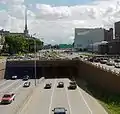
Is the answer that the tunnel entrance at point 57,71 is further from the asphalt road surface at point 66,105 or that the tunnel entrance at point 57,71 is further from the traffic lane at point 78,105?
the traffic lane at point 78,105

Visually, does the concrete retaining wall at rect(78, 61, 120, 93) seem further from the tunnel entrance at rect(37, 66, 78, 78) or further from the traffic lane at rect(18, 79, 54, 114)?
the tunnel entrance at rect(37, 66, 78, 78)

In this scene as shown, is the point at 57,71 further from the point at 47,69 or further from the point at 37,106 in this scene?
the point at 37,106

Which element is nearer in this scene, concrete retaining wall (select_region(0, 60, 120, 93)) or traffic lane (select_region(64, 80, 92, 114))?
traffic lane (select_region(64, 80, 92, 114))

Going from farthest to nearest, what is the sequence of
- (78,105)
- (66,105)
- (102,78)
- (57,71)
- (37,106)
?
(57,71) → (102,78) → (66,105) → (78,105) → (37,106)

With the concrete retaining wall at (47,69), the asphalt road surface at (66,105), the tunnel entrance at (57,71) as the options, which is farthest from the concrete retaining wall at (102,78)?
the tunnel entrance at (57,71)

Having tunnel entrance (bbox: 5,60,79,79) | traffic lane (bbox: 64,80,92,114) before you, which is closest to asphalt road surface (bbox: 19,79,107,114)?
traffic lane (bbox: 64,80,92,114)

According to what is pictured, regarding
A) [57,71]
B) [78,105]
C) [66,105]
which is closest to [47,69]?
[57,71]

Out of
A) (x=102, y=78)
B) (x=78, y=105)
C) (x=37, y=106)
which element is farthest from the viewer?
(x=102, y=78)

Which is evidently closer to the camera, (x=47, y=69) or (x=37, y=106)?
(x=37, y=106)

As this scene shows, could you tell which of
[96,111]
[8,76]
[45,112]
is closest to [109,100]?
[96,111]

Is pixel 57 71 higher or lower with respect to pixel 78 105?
lower

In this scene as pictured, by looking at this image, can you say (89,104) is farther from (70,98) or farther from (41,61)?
(41,61)

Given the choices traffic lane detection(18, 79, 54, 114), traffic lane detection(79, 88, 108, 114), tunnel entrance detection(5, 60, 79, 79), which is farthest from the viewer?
tunnel entrance detection(5, 60, 79, 79)

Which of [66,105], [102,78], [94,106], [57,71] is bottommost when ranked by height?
[57,71]
